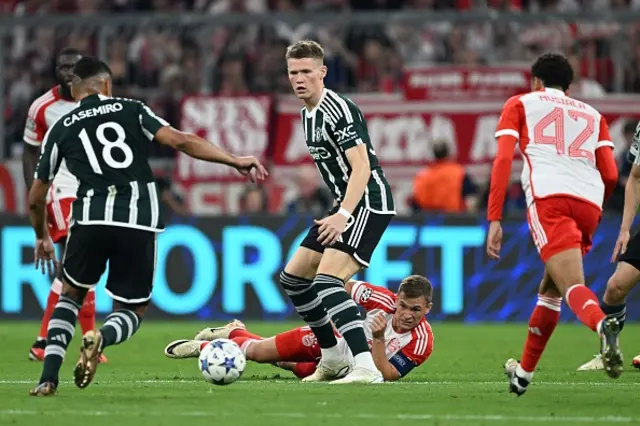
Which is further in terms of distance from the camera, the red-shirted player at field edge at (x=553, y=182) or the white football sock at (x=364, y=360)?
the white football sock at (x=364, y=360)

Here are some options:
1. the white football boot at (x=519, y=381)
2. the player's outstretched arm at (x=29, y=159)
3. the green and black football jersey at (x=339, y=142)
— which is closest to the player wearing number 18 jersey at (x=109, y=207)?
→ the green and black football jersey at (x=339, y=142)

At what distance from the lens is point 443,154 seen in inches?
631

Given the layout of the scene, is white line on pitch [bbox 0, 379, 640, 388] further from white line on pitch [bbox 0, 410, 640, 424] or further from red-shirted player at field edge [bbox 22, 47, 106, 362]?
red-shirted player at field edge [bbox 22, 47, 106, 362]

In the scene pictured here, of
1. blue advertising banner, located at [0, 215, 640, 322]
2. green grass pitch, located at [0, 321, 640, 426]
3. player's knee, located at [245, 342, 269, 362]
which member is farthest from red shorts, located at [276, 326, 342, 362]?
blue advertising banner, located at [0, 215, 640, 322]

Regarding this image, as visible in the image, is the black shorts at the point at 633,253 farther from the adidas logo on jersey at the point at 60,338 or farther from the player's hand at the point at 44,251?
the adidas logo on jersey at the point at 60,338

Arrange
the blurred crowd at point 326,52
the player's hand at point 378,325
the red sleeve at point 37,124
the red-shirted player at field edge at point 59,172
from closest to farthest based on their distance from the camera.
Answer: the player's hand at point 378,325 < the red-shirted player at field edge at point 59,172 < the red sleeve at point 37,124 < the blurred crowd at point 326,52

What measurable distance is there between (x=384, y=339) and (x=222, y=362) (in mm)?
1210

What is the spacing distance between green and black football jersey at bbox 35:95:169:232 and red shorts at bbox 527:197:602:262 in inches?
86.2

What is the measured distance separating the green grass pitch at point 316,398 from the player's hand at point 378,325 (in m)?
0.38

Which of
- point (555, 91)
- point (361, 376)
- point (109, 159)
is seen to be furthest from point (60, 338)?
point (555, 91)

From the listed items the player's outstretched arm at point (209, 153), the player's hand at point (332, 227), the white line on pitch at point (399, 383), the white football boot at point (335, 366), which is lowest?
the white line on pitch at point (399, 383)

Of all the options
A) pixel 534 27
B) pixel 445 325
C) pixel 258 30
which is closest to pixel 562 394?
pixel 445 325

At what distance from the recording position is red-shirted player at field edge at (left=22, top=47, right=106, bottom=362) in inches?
435

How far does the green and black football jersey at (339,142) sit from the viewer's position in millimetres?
8547
